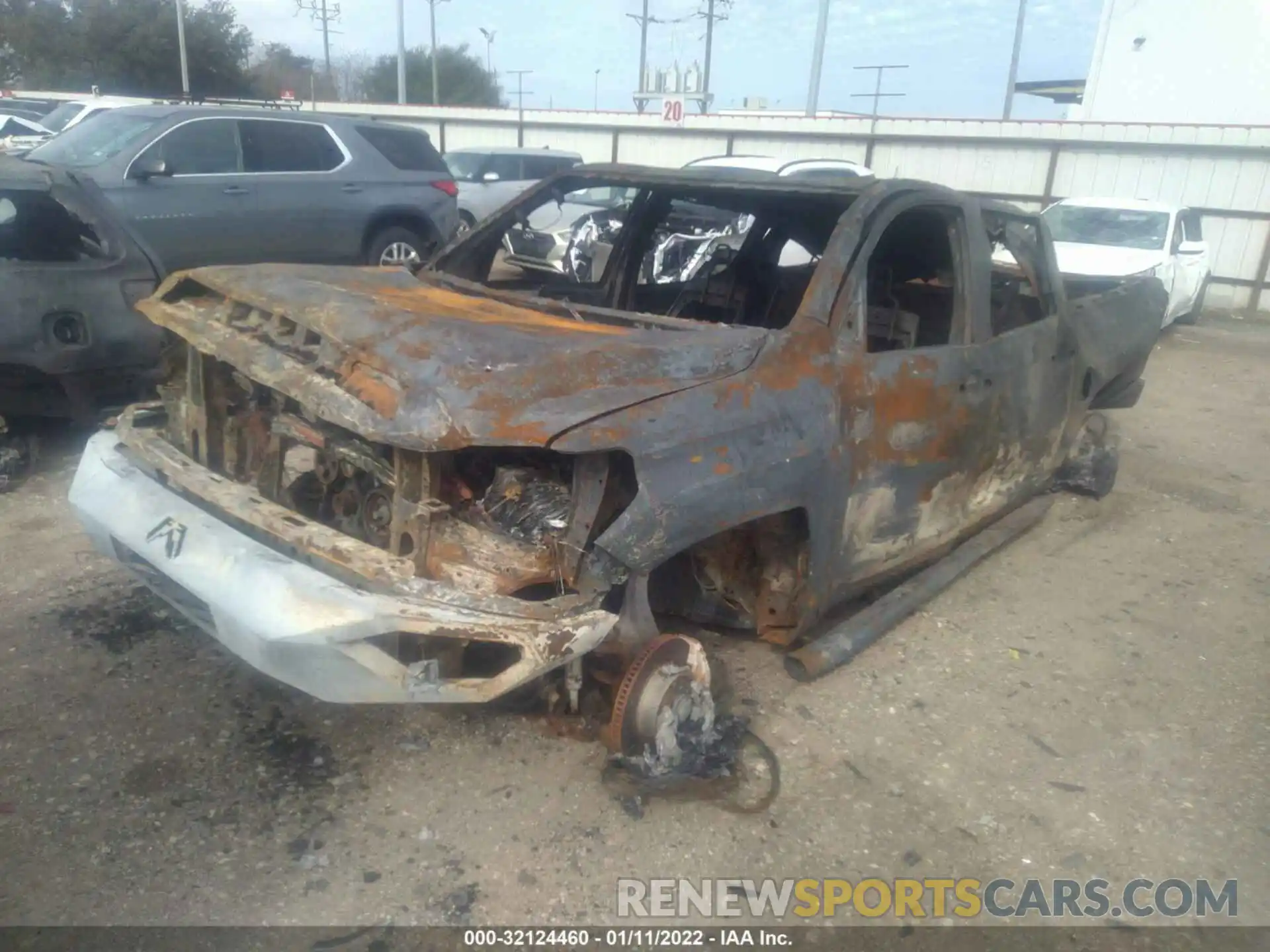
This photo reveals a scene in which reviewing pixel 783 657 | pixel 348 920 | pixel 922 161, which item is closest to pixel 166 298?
pixel 348 920

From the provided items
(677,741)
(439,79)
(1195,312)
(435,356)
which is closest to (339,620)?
(435,356)

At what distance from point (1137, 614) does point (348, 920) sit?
3468 mm

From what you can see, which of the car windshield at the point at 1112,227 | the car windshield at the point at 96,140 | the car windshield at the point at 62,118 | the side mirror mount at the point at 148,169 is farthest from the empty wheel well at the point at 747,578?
the car windshield at the point at 62,118

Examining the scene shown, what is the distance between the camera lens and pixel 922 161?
646 inches

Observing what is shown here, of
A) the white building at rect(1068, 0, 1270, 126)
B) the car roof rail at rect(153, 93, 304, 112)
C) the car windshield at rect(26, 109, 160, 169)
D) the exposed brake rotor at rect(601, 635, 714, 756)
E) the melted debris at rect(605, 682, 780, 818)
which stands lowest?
the melted debris at rect(605, 682, 780, 818)

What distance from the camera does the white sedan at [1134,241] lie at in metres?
10.1

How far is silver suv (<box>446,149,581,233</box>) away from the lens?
42.6 ft

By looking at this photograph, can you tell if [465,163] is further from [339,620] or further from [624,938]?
[624,938]

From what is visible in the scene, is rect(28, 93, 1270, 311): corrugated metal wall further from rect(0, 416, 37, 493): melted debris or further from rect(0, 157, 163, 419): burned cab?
rect(0, 416, 37, 493): melted debris

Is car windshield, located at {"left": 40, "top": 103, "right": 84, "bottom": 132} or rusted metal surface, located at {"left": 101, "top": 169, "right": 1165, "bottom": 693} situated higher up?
car windshield, located at {"left": 40, "top": 103, "right": 84, "bottom": 132}

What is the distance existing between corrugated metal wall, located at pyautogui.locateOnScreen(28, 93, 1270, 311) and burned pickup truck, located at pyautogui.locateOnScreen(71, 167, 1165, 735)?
1165 centimetres

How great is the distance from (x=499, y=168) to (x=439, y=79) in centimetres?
4666

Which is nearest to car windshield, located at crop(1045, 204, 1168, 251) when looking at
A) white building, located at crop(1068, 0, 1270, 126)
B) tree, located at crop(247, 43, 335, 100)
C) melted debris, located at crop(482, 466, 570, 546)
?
melted debris, located at crop(482, 466, 570, 546)

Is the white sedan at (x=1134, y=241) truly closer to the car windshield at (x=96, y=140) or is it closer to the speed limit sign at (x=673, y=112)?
the speed limit sign at (x=673, y=112)
